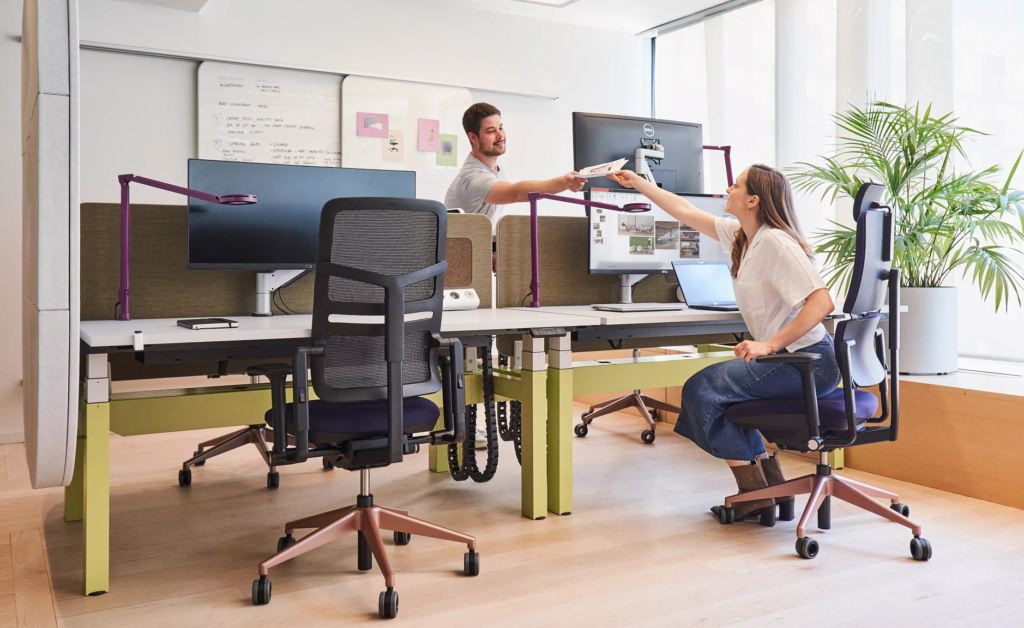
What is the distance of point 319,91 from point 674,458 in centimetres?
298

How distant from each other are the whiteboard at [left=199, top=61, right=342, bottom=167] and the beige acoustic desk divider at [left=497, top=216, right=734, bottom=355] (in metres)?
2.00

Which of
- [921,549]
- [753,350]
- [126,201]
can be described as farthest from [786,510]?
[126,201]

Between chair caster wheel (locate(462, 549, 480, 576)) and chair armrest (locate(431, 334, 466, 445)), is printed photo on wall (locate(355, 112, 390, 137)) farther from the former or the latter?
chair caster wheel (locate(462, 549, 480, 576))

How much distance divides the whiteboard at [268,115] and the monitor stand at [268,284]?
206cm

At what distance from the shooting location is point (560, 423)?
2793mm

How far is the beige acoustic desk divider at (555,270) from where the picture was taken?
3.19 meters

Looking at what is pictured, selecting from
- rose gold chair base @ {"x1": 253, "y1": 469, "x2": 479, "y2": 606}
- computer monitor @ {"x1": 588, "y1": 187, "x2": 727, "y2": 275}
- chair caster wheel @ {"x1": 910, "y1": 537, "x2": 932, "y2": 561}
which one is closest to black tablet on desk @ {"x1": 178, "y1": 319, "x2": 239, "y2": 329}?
rose gold chair base @ {"x1": 253, "y1": 469, "x2": 479, "y2": 606}

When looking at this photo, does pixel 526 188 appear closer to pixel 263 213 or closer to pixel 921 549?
pixel 263 213

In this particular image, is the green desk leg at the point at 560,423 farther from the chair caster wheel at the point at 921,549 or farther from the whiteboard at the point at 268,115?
the whiteboard at the point at 268,115

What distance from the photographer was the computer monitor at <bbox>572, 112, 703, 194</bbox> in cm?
319

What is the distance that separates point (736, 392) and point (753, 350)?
23 cm

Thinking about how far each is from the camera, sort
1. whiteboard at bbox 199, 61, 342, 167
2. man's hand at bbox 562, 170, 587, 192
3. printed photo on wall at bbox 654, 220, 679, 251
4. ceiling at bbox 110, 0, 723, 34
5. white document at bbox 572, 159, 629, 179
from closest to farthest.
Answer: white document at bbox 572, 159, 629, 179, man's hand at bbox 562, 170, 587, 192, printed photo on wall at bbox 654, 220, 679, 251, whiteboard at bbox 199, 61, 342, 167, ceiling at bbox 110, 0, 723, 34

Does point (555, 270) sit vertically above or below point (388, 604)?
above

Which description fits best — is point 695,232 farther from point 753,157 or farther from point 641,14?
point 641,14
